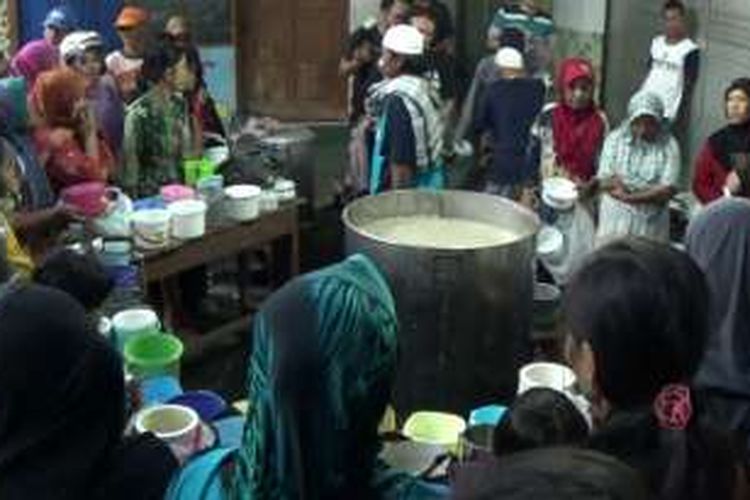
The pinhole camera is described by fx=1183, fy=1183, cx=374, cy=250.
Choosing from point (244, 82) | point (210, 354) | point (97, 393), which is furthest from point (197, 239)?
point (244, 82)

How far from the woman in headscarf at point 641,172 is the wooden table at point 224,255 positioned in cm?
179

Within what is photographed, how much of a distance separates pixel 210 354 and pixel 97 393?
4.45 metres

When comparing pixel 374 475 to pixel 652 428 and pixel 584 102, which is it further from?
pixel 584 102

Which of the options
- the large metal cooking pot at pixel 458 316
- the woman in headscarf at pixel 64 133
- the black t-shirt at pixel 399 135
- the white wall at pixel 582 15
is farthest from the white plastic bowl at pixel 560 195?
the white wall at pixel 582 15

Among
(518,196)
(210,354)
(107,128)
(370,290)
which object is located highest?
(370,290)

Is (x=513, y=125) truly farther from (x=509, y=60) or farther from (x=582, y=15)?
(x=582, y=15)

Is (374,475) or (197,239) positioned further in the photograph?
(197,239)

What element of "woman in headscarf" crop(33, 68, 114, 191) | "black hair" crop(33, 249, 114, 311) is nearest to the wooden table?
"woman in headscarf" crop(33, 68, 114, 191)

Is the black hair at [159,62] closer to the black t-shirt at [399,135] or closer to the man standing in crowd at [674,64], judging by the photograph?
the black t-shirt at [399,135]

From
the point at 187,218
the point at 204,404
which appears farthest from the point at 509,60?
the point at 204,404

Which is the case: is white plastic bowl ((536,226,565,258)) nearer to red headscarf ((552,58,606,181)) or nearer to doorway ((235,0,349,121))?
red headscarf ((552,58,606,181))

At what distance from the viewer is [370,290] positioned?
6.64ft

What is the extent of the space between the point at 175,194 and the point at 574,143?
2.45 meters

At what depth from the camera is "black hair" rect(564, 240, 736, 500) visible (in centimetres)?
211
